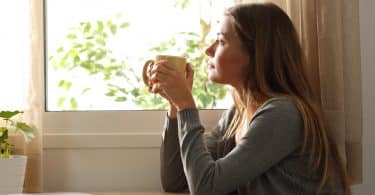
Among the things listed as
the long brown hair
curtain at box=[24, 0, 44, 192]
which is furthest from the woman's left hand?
curtain at box=[24, 0, 44, 192]

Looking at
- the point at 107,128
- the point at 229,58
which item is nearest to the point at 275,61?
the point at 229,58

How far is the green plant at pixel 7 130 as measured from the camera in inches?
66.7

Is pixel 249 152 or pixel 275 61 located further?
pixel 275 61

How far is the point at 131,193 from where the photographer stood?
1771 millimetres

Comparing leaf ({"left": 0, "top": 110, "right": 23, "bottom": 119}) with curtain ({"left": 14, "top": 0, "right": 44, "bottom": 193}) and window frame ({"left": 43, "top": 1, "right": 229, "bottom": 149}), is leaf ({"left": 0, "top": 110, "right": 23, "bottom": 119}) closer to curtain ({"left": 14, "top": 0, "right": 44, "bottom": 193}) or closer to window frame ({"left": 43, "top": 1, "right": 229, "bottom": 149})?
curtain ({"left": 14, "top": 0, "right": 44, "bottom": 193})

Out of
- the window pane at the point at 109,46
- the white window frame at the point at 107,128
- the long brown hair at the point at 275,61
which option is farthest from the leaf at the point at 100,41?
the long brown hair at the point at 275,61

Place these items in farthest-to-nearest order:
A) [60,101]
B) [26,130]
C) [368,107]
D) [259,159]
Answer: [60,101] < [368,107] < [26,130] < [259,159]

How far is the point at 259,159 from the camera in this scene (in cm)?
138

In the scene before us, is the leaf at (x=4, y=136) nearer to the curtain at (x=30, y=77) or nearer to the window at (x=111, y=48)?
the curtain at (x=30, y=77)

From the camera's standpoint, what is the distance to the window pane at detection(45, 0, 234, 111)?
196 cm

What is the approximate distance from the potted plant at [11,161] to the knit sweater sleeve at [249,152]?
0.49 meters

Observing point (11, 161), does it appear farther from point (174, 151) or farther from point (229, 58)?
point (229, 58)

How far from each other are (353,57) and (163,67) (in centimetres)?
47

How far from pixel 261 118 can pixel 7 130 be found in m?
Result: 0.70
